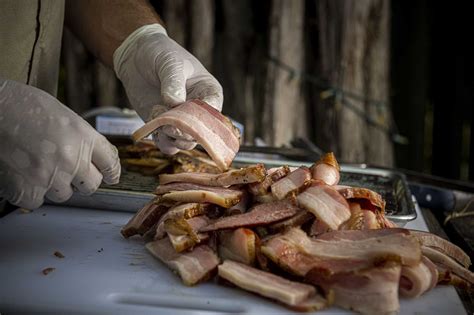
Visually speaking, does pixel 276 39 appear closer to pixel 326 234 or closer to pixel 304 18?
pixel 304 18

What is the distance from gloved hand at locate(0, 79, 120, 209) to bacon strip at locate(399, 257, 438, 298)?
121 cm

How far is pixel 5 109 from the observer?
233cm

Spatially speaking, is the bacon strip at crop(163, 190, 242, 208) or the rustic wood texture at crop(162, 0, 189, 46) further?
the rustic wood texture at crop(162, 0, 189, 46)

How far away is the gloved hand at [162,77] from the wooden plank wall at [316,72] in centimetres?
247

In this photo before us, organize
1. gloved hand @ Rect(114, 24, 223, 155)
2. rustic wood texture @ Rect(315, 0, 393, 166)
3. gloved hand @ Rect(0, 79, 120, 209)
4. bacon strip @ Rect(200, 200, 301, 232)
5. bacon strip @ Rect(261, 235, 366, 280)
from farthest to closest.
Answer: rustic wood texture @ Rect(315, 0, 393, 166) < gloved hand @ Rect(114, 24, 223, 155) < bacon strip @ Rect(200, 200, 301, 232) < gloved hand @ Rect(0, 79, 120, 209) < bacon strip @ Rect(261, 235, 366, 280)

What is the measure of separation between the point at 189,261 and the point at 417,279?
2.66 ft

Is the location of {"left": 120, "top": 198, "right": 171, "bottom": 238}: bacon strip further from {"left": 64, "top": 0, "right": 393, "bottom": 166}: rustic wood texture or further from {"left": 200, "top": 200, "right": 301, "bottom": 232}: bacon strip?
{"left": 64, "top": 0, "right": 393, "bottom": 166}: rustic wood texture

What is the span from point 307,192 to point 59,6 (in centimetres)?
194

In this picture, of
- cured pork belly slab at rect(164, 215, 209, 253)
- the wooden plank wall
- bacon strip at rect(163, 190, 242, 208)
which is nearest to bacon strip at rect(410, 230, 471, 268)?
bacon strip at rect(163, 190, 242, 208)

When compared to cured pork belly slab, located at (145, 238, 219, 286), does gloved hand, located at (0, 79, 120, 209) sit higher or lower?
higher

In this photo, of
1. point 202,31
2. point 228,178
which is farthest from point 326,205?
point 202,31

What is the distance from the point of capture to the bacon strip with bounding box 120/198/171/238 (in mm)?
2713

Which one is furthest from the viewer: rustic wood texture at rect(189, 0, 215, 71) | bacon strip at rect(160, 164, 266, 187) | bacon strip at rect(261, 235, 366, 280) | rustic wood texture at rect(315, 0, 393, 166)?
rustic wood texture at rect(189, 0, 215, 71)

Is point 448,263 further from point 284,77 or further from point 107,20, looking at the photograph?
point 284,77
